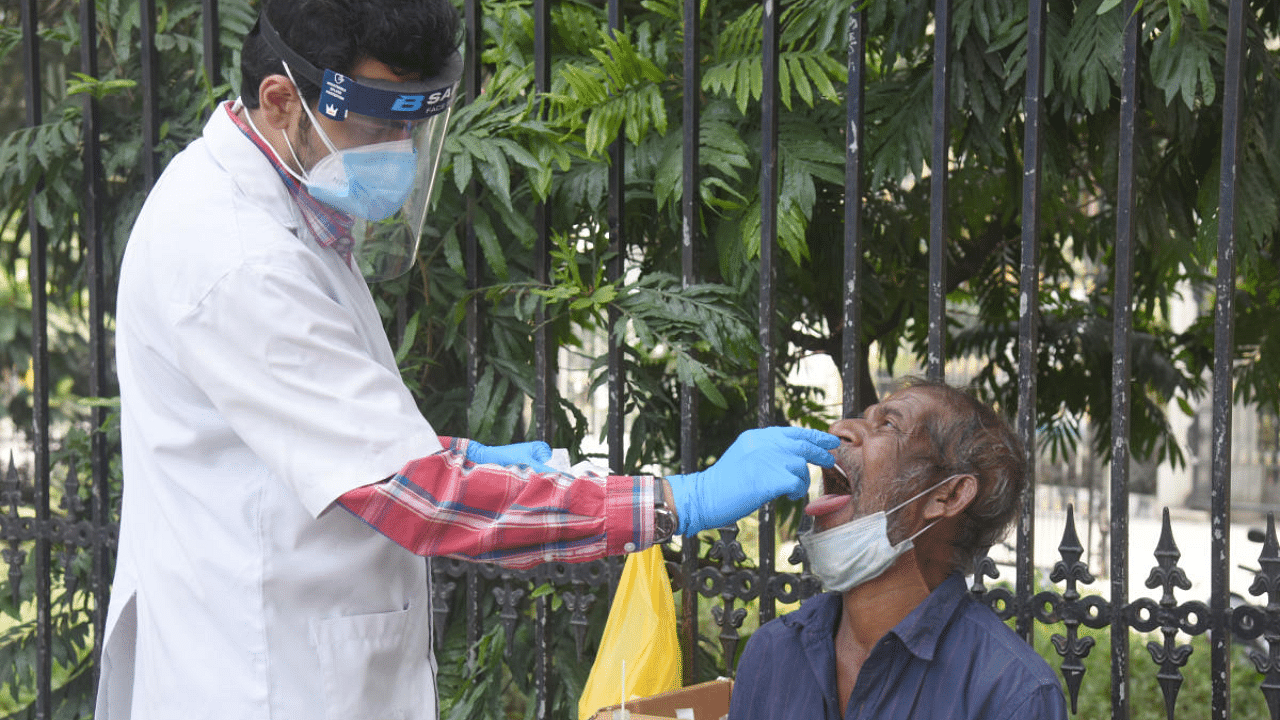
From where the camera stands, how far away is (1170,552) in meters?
2.69

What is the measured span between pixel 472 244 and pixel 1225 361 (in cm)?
184

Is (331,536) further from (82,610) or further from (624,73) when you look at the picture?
(82,610)

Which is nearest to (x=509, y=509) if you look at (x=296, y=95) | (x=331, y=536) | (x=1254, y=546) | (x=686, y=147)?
(x=331, y=536)

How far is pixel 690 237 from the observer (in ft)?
10.3

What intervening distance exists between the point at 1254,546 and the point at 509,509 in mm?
12718

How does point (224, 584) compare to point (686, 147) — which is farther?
point (686, 147)

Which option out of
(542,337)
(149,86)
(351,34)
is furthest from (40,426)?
(351,34)

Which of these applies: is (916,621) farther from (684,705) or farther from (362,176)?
(362,176)

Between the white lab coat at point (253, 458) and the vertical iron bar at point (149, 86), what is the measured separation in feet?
5.28

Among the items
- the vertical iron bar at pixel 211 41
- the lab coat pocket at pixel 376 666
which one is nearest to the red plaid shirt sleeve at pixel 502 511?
the lab coat pocket at pixel 376 666

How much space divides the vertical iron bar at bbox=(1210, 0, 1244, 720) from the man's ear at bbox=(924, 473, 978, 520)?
2.11 ft

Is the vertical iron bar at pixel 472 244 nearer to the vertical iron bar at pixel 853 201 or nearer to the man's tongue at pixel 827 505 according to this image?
the vertical iron bar at pixel 853 201

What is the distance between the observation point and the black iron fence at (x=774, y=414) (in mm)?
2682

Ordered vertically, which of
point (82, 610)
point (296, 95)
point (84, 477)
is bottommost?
point (82, 610)
